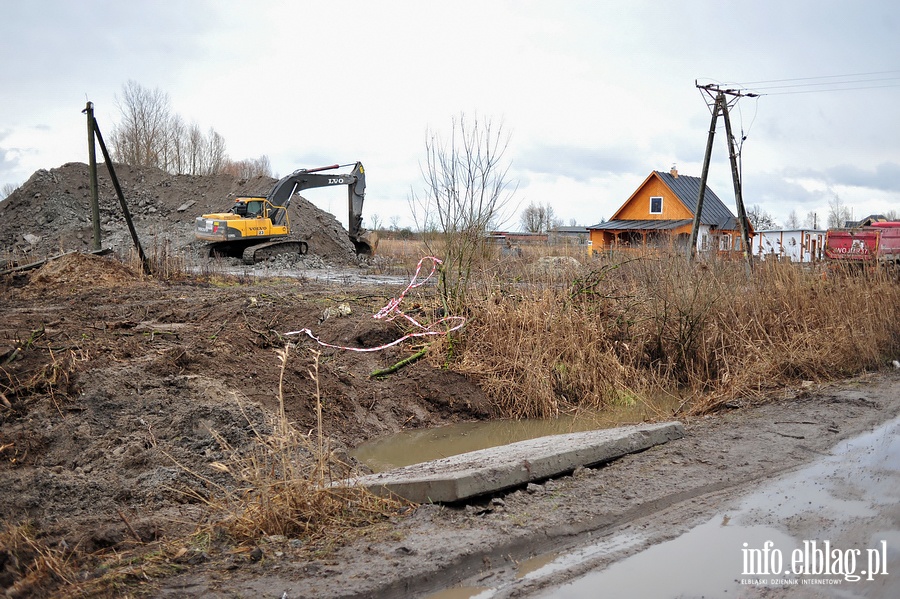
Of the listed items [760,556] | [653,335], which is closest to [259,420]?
[760,556]

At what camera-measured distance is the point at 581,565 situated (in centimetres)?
400

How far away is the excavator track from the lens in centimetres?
2608

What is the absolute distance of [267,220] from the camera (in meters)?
26.9

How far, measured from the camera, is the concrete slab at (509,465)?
473 centimetres

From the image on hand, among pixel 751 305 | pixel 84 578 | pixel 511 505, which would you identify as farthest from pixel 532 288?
pixel 84 578

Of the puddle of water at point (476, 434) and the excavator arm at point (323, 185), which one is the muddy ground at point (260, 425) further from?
the excavator arm at point (323, 185)

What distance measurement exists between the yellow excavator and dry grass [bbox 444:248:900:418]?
1738 cm

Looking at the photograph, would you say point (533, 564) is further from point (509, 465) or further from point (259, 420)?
point (259, 420)

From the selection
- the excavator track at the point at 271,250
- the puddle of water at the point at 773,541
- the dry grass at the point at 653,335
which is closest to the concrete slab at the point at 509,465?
the puddle of water at the point at 773,541

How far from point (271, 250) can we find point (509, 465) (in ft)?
75.9

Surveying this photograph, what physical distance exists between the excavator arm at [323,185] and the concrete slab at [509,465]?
2304 centimetres

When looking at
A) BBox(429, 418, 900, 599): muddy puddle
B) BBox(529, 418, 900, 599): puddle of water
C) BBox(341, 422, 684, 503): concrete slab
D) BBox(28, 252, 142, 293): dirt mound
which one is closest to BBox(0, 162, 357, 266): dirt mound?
BBox(28, 252, 142, 293): dirt mound

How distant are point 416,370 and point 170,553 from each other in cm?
589

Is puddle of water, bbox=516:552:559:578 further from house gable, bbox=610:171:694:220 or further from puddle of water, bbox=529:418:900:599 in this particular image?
house gable, bbox=610:171:694:220
